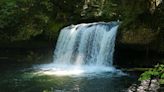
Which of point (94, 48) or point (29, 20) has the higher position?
point (29, 20)

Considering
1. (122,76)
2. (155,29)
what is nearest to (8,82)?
(122,76)

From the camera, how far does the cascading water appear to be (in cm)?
1690

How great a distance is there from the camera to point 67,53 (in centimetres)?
1833

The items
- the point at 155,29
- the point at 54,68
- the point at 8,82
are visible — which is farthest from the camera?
the point at 54,68

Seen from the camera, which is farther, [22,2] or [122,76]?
[22,2]

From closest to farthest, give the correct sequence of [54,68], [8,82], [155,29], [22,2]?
[8,82] → [155,29] → [54,68] → [22,2]

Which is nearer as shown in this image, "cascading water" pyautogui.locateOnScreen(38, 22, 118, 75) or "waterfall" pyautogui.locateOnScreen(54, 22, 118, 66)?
"cascading water" pyautogui.locateOnScreen(38, 22, 118, 75)

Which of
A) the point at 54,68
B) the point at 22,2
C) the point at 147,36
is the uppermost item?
the point at 22,2

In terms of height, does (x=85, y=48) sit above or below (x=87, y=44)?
below

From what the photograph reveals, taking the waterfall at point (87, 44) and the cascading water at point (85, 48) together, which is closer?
the cascading water at point (85, 48)

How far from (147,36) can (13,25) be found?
709 centimetres

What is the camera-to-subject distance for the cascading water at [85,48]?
16897 mm

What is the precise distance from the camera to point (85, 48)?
17781 mm

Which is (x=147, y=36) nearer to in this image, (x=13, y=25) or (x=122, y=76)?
(x=122, y=76)
